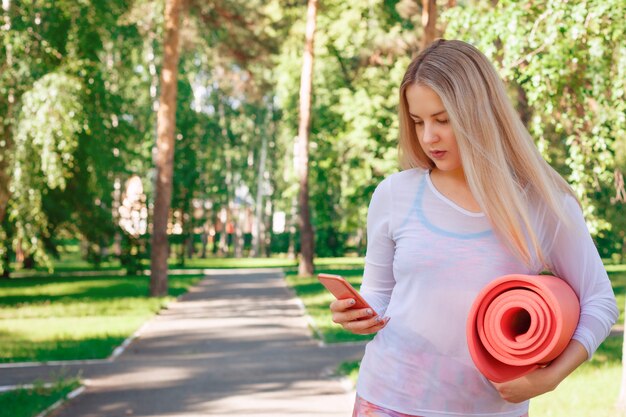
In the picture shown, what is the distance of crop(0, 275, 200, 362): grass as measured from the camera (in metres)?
14.1

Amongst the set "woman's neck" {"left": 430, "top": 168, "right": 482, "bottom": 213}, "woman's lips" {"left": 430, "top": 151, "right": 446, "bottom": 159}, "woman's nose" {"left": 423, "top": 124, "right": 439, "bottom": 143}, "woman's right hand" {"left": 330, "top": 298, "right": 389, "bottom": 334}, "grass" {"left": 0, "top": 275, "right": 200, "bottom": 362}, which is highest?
"woman's nose" {"left": 423, "top": 124, "right": 439, "bottom": 143}

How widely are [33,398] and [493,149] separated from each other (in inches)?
305

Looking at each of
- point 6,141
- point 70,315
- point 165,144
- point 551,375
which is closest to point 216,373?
point 70,315

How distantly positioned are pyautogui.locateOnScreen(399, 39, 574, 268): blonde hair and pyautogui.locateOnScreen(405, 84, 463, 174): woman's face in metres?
0.03

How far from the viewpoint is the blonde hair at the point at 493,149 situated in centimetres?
279

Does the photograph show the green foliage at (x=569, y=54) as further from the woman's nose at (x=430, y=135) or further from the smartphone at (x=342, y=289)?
the smartphone at (x=342, y=289)

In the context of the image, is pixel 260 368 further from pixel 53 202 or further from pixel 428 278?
pixel 53 202

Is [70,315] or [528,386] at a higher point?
[528,386]

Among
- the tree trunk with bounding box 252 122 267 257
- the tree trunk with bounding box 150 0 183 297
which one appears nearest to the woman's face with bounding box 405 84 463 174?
the tree trunk with bounding box 150 0 183 297

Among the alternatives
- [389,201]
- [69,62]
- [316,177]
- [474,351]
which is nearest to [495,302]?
[474,351]

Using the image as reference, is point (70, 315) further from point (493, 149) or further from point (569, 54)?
point (493, 149)

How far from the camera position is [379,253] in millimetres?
3080

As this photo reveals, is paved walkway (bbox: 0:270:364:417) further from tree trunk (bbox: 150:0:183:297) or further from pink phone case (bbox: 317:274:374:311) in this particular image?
pink phone case (bbox: 317:274:374:311)

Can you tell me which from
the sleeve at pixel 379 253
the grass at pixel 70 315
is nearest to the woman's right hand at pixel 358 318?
the sleeve at pixel 379 253
